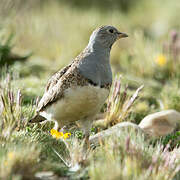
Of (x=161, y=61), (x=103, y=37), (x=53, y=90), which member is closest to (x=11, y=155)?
(x=53, y=90)

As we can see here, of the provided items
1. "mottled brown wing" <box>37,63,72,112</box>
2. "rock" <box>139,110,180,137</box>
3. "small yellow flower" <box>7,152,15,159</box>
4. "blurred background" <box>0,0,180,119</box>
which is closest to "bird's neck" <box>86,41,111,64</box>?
"mottled brown wing" <box>37,63,72,112</box>

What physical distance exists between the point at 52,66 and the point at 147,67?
94.1 inches

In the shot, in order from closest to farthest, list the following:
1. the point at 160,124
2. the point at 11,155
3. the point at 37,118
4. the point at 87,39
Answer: the point at 11,155 < the point at 37,118 < the point at 160,124 < the point at 87,39

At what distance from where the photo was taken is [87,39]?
11.9 metres

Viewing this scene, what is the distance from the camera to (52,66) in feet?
32.3

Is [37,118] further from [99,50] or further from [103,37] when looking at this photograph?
[103,37]

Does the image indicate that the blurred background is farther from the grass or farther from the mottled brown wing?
the mottled brown wing

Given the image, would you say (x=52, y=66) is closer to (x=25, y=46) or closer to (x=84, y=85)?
(x=25, y=46)

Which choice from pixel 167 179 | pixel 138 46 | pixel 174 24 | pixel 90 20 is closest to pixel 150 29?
pixel 174 24

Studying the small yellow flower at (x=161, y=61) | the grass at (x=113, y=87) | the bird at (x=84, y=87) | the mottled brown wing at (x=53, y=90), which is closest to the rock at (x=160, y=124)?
the grass at (x=113, y=87)

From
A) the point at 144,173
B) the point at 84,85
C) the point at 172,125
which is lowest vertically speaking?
the point at 172,125

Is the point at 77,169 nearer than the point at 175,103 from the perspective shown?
Yes

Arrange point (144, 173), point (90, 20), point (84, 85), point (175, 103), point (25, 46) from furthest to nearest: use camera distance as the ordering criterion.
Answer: point (90, 20), point (25, 46), point (175, 103), point (84, 85), point (144, 173)

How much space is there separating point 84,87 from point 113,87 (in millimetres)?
2039
